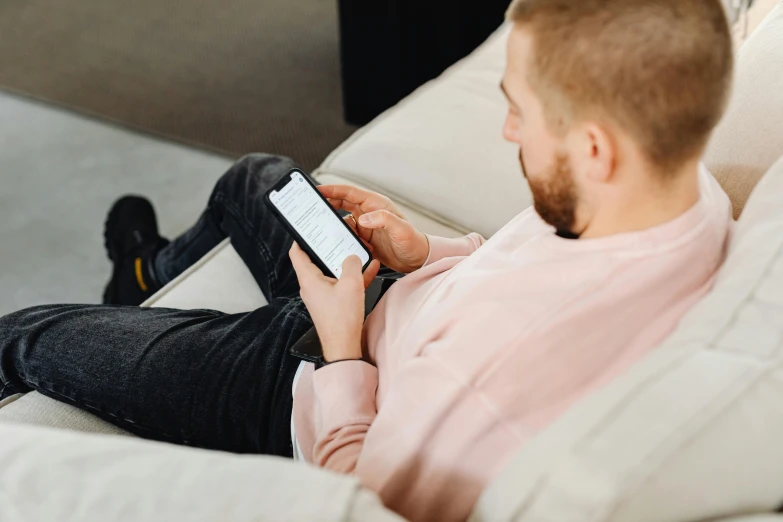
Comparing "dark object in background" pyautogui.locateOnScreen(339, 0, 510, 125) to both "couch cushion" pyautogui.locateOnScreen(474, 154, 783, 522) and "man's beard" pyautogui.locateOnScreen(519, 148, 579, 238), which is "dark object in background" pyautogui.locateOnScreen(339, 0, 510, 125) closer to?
"man's beard" pyautogui.locateOnScreen(519, 148, 579, 238)

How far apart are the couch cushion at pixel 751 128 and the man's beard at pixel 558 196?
0.33 m

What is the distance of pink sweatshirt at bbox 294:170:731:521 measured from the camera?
67cm

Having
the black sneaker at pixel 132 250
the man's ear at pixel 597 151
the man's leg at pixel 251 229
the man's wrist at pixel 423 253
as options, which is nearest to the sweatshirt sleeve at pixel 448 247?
the man's wrist at pixel 423 253

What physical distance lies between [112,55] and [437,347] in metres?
2.38

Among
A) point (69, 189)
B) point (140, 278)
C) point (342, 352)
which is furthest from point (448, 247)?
point (69, 189)

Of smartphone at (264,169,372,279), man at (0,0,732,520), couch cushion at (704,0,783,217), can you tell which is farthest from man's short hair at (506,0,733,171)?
smartphone at (264,169,372,279)

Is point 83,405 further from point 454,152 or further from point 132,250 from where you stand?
point 454,152

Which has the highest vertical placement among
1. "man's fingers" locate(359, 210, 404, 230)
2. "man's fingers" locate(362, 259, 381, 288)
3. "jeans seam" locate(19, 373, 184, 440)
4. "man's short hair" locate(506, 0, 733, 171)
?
"man's short hair" locate(506, 0, 733, 171)

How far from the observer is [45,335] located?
3.36 feet

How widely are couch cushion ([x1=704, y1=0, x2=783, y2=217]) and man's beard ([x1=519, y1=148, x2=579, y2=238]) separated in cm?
33

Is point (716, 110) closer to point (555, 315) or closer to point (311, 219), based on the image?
point (555, 315)

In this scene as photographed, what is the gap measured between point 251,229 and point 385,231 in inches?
11.5

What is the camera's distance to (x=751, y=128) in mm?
947

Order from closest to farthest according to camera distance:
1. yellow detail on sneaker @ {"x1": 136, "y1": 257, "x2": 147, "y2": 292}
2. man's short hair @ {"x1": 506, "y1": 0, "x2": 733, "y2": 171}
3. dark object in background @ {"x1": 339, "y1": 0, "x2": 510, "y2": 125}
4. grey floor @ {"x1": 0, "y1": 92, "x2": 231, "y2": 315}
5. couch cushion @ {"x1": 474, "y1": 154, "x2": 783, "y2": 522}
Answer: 1. couch cushion @ {"x1": 474, "y1": 154, "x2": 783, "y2": 522}
2. man's short hair @ {"x1": 506, "y1": 0, "x2": 733, "y2": 171}
3. yellow detail on sneaker @ {"x1": 136, "y1": 257, "x2": 147, "y2": 292}
4. grey floor @ {"x1": 0, "y1": 92, "x2": 231, "y2": 315}
5. dark object in background @ {"x1": 339, "y1": 0, "x2": 510, "y2": 125}
